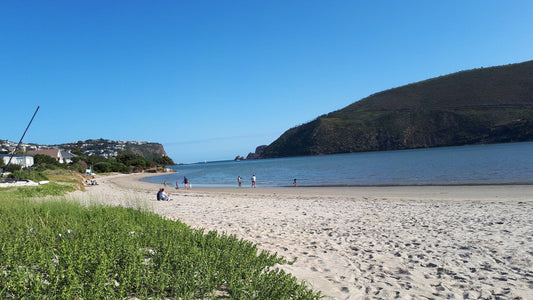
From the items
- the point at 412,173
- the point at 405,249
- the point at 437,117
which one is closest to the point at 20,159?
the point at 412,173

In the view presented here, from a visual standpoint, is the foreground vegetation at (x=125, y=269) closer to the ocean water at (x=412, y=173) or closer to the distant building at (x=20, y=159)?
the ocean water at (x=412, y=173)

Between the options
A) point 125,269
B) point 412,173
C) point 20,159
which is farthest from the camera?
point 20,159

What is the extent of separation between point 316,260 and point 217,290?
2.57 metres

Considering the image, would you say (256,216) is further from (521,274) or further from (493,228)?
(521,274)

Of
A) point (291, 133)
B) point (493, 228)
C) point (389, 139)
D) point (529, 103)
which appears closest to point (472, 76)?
point (529, 103)

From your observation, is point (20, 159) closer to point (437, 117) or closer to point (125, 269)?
point (125, 269)

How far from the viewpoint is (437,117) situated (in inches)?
4579

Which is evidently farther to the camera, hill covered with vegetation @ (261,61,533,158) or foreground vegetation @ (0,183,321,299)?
hill covered with vegetation @ (261,61,533,158)

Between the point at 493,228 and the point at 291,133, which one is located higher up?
the point at 291,133

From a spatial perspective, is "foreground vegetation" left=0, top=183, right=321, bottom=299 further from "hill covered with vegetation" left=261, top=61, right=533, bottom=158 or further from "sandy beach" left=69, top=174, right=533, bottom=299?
"hill covered with vegetation" left=261, top=61, right=533, bottom=158

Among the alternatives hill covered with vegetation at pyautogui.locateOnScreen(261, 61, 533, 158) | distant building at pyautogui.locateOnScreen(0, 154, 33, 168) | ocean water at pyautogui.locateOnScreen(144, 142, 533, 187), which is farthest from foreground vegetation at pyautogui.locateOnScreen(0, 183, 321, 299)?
hill covered with vegetation at pyautogui.locateOnScreen(261, 61, 533, 158)

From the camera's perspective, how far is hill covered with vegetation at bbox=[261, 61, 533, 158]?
10162 centimetres

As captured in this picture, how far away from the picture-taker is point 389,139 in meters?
122

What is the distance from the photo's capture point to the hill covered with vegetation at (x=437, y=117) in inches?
4001
